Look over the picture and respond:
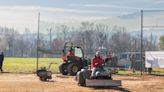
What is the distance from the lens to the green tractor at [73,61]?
31.1 metres

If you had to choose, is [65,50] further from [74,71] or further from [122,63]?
[122,63]

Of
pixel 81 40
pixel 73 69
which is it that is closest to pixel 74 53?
pixel 73 69

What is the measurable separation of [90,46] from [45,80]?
138ft

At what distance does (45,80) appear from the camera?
2612cm

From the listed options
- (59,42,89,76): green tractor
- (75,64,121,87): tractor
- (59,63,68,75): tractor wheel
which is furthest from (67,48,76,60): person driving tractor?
(75,64,121,87): tractor

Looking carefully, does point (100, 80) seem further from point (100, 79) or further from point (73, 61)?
point (73, 61)

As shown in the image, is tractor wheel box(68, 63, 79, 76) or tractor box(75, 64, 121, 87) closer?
tractor box(75, 64, 121, 87)

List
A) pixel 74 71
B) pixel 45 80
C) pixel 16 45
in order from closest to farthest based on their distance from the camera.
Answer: pixel 45 80 → pixel 74 71 → pixel 16 45

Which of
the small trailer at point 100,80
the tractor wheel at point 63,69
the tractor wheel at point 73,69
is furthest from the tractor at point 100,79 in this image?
the tractor wheel at point 63,69

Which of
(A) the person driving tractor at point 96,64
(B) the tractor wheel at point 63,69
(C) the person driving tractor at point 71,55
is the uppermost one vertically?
(C) the person driving tractor at point 71,55

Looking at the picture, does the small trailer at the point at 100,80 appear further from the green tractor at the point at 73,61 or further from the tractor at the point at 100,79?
the green tractor at the point at 73,61

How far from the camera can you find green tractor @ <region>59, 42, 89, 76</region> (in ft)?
102

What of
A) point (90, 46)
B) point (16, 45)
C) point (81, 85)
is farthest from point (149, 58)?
point (16, 45)

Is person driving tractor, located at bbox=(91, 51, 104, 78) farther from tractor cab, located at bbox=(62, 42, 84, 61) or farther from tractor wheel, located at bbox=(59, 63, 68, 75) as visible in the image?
tractor wheel, located at bbox=(59, 63, 68, 75)
